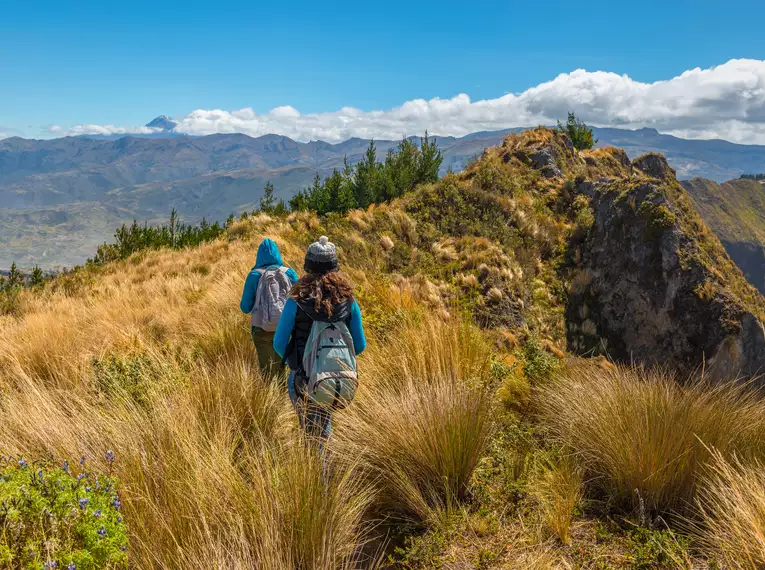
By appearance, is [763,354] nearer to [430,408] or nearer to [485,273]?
[485,273]

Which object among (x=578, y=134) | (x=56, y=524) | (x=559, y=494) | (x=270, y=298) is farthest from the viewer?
(x=578, y=134)

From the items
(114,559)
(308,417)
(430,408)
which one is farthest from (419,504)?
(114,559)

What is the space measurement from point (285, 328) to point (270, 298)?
5.29 feet

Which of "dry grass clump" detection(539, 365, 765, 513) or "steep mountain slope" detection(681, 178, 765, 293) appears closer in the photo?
"dry grass clump" detection(539, 365, 765, 513)

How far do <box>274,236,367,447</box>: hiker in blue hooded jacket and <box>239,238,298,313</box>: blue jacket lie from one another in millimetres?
1708

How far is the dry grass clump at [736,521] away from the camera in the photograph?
2.15m

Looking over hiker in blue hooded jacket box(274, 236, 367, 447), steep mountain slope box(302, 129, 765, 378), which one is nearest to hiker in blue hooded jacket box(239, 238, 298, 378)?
hiker in blue hooded jacket box(274, 236, 367, 447)

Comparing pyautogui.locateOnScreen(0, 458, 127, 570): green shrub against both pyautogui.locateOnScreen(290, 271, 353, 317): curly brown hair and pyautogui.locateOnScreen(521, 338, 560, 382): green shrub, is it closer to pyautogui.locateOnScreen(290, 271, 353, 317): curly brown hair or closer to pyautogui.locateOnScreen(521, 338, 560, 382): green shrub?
pyautogui.locateOnScreen(290, 271, 353, 317): curly brown hair

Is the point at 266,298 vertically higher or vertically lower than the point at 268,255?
lower

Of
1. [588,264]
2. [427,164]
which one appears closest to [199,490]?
[588,264]

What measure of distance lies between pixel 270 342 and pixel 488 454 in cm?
284

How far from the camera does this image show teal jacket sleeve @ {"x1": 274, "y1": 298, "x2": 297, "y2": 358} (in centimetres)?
327

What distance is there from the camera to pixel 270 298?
481cm

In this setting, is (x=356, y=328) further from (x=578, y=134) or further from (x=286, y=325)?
(x=578, y=134)
